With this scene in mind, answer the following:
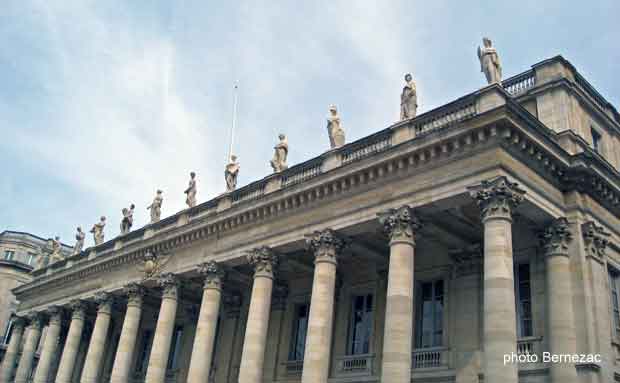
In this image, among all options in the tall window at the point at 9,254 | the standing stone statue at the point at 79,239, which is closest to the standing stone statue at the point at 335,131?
the standing stone statue at the point at 79,239

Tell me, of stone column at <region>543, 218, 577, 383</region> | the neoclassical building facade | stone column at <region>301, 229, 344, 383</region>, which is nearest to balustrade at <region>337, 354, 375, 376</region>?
the neoclassical building facade

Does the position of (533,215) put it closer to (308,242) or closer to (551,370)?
(551,370)

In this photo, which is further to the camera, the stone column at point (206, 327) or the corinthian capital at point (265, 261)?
the stone column at point (206, 327)

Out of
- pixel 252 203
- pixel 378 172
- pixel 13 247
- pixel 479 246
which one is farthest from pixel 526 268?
pixel 13 247

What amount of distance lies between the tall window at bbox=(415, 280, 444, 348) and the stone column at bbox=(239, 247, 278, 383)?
608 centimetres

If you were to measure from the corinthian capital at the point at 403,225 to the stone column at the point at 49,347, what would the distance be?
2711 centimetres

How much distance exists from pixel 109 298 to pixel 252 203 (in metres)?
13.8

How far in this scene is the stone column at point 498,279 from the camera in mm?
16750

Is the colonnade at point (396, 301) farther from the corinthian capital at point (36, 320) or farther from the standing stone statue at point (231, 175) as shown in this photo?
the corinthian capital at point (36, 320)

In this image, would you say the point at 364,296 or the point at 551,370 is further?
the point at 364,296

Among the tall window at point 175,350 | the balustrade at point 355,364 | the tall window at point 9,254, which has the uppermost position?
the tall window at point 9,254

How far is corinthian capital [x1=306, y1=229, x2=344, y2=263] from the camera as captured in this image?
23.2m

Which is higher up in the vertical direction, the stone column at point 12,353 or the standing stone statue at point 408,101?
the standing stone statue at point 408,101

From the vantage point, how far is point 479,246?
23.1m
